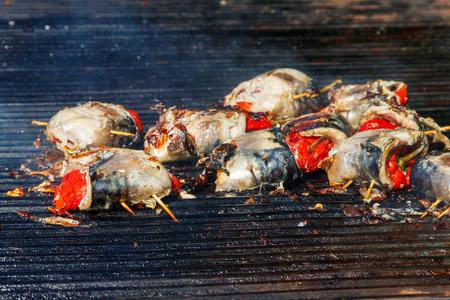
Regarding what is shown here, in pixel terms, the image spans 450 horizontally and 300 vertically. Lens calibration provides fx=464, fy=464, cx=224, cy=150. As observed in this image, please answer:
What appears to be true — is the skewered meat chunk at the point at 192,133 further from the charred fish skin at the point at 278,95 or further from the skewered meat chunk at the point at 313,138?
the skewered meat chunk at the point at 313,138

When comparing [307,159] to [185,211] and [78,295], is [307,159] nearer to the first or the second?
[185,211]

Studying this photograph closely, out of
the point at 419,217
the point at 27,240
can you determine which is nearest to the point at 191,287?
the point at 27,240

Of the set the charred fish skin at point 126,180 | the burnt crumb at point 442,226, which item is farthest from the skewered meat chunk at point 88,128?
the burnt crumb at point 442,226

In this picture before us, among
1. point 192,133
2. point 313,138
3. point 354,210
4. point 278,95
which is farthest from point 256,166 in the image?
point 278,95

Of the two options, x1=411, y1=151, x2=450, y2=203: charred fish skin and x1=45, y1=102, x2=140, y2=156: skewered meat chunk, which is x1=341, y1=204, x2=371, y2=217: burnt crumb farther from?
x1=45, y1=102, x2=140, y2=156: skewered meat chunk

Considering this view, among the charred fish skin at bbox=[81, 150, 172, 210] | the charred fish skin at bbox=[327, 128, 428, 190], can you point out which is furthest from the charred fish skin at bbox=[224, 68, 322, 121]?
the charred fish skin at bbox=[81, 150, 172, 210]

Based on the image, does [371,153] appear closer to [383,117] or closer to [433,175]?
[433,175]

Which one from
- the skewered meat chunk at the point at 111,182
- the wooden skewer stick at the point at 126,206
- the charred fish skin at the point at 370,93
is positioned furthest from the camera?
the charred fish skin at the point at 370,93

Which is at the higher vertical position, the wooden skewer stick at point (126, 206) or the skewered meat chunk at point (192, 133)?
the skewered meat chunk at point (192, 133)
